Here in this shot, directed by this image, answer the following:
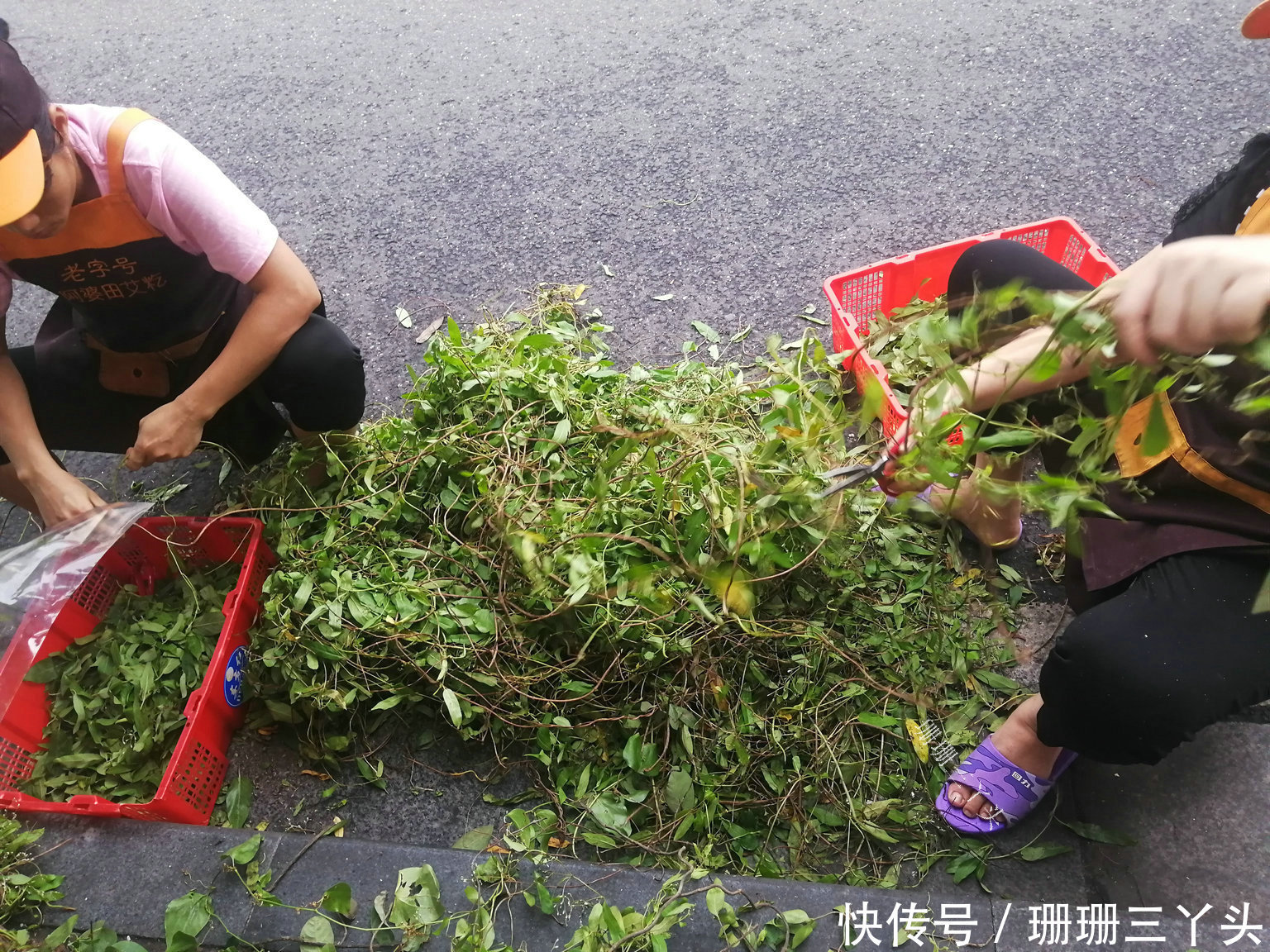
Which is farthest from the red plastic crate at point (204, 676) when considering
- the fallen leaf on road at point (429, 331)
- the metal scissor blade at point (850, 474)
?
the metal scissor blade at point (850, 474)

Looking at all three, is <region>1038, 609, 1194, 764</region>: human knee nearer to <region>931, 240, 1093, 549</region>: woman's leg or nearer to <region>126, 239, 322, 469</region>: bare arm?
<region>931, 240, 1093, 549</region>: woman's leg

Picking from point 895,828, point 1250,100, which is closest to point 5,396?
point 895,828

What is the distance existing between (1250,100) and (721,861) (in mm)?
2396

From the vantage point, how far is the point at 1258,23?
1.04m

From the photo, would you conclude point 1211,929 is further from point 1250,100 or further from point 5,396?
point 1250,100

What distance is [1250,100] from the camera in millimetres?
2246

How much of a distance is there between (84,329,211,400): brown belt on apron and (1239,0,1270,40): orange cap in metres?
1.60

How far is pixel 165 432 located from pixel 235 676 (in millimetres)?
427

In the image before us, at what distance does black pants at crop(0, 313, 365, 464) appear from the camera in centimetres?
145

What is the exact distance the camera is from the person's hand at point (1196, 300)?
2.50ft

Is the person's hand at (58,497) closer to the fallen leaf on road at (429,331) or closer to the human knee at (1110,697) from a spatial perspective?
the fallen leaf on road at (429,331)

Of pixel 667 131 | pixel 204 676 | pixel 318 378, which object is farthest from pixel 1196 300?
pixel 667 131

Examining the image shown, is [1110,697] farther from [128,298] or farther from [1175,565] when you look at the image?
[128,298]

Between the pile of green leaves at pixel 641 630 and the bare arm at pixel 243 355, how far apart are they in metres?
0.25
